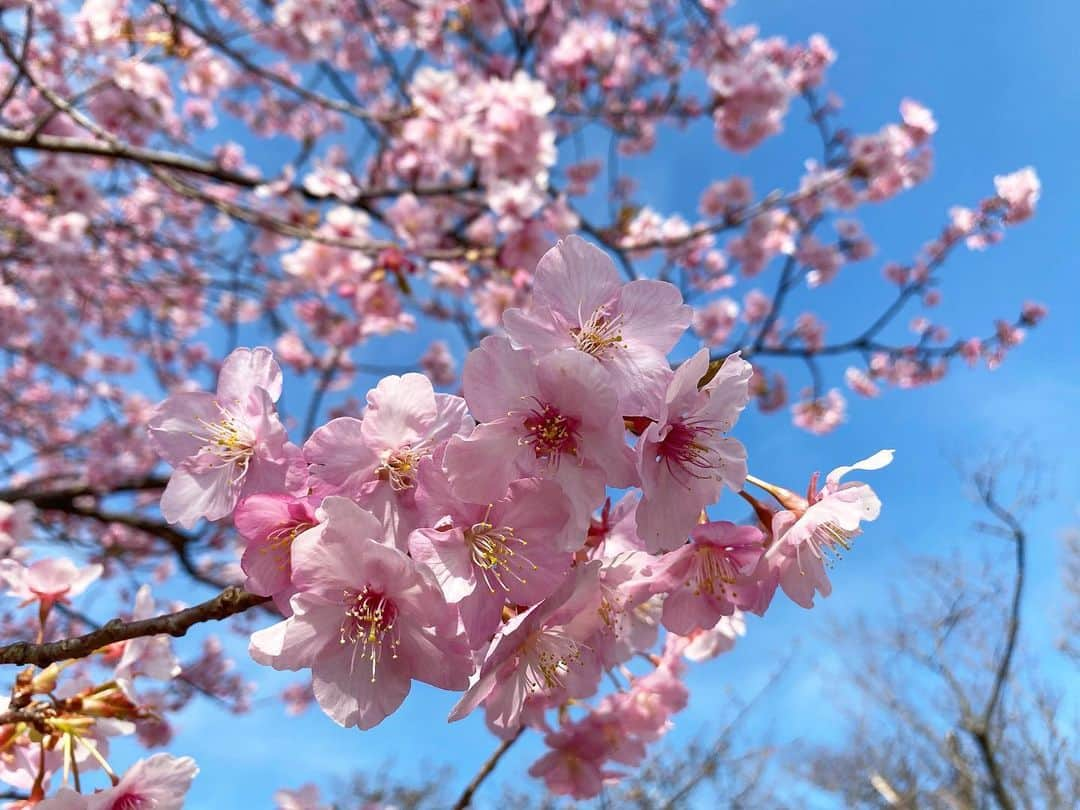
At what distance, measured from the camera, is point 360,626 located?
3.26ft

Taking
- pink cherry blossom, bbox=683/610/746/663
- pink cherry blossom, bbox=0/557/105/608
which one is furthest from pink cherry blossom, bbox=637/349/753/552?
pink cherry blossom, bbox=0/557/105/608

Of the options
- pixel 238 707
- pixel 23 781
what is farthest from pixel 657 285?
pixel 238 707

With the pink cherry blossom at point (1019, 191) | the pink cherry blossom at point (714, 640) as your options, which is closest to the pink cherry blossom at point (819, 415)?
the pink cherry blossom at point (1019, 191)

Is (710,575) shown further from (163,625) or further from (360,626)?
(163,625)

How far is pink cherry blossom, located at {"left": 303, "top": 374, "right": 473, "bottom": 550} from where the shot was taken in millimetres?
938

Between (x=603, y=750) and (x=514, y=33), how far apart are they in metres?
5.24

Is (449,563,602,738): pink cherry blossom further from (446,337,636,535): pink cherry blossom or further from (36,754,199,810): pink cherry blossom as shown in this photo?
(36,754,199,810): pink cherry blossom

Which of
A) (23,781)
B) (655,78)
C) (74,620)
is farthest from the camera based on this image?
(655,78)

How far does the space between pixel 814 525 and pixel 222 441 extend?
91 centimetres

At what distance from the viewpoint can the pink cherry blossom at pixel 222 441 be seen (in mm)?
1042

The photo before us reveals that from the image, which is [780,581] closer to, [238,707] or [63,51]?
[63,51]

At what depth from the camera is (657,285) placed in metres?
1.03

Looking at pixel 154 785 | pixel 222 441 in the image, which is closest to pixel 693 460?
pixel 222 441

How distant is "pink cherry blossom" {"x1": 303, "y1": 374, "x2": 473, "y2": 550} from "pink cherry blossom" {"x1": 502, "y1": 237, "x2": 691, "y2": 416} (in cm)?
15
